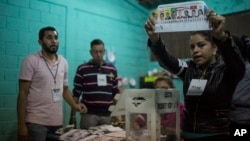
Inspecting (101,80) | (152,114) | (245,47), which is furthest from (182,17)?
(101,80)

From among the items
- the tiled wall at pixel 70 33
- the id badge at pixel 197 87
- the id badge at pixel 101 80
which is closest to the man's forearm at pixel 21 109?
the tiled wall at pixel 70 33

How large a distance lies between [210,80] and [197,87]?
0.08m

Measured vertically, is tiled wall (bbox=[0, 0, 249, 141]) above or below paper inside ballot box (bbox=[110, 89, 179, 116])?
above

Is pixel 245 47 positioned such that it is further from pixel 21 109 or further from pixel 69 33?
pixel 69 33

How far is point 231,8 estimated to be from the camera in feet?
13.7

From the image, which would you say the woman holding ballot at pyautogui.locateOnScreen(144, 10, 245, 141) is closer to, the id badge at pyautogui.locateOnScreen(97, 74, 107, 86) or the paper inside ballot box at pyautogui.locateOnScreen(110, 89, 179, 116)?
the paper inside ballot box at pyautogui.locateOnScreen(110, 89, 179, 116)

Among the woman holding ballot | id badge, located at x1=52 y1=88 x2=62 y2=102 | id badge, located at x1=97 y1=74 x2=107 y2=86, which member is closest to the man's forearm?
id badge, located at x1=52 y1=88 x2=62 y2=102

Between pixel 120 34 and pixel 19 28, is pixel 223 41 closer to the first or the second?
pixel 19 28

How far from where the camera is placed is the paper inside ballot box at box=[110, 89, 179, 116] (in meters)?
1.46

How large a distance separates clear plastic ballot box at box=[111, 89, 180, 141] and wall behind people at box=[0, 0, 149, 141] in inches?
81.1

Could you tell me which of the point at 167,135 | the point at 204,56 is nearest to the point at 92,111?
the point at 167,135

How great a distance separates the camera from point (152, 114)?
1.44 meters

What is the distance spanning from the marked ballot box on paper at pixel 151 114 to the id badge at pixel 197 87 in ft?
0.39

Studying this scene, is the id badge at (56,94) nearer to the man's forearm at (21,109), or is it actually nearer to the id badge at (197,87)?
the man's forearm at (21,109)
